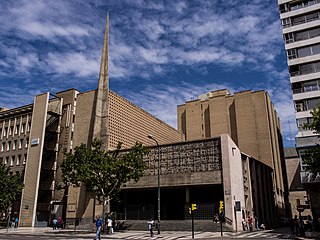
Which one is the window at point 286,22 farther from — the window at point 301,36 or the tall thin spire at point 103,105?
the tall thin spire at point 103,105

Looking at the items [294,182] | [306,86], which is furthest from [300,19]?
[294,182]

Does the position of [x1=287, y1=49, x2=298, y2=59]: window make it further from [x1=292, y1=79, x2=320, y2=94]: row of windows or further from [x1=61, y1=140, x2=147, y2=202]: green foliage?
[x1=61, y1=140, x2=147, y2=202]: green foliage

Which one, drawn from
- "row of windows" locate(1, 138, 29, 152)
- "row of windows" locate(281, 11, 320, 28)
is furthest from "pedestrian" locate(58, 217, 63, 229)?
"row of windows" locate(281, 11, 320, 28)

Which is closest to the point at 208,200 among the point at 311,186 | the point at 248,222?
the point at 248,222

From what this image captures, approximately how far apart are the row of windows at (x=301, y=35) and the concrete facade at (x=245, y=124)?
24980 millimetres

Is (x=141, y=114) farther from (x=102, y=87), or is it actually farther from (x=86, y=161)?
(x=86, y=161)

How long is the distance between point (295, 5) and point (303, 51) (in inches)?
275

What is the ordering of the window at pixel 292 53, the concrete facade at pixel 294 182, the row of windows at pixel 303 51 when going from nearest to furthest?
the row of windows at pixel 303 51 → the window at pixel 292 53 → the concrete facade at pixel 294 182

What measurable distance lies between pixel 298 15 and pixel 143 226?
32.0 metres

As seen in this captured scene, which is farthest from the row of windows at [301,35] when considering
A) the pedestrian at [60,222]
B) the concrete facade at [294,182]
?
the concrete facade at [294,182]

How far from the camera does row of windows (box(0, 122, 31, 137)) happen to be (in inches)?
2052

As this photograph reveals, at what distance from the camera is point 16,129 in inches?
2120

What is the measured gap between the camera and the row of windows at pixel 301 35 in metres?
39.4

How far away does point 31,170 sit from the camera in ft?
155
